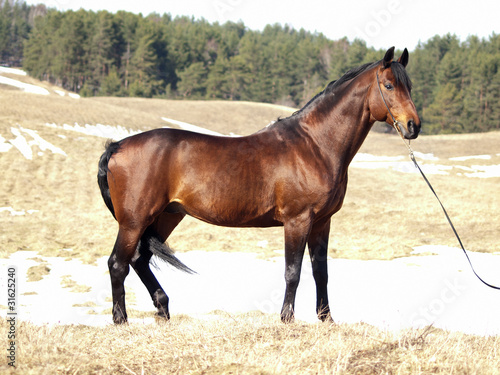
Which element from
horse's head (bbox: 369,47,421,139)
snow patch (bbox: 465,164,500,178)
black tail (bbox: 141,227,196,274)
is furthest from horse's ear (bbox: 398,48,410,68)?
snow patch (bbox: 465,164,500,178)

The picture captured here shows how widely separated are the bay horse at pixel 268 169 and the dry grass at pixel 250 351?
842 millimetres

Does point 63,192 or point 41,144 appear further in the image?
point 41,144

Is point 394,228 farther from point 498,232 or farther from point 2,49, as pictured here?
point 2,49

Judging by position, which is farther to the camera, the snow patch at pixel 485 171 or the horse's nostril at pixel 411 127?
the snow patch at pixel 485 171

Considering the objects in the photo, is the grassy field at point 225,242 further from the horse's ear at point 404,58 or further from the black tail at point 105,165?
the horse's ear at point 404,58

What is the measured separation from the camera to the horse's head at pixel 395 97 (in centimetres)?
514

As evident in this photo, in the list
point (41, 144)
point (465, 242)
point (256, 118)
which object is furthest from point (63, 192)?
point (256, 118)

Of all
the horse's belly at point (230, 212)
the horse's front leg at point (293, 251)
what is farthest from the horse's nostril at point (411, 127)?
the horse's belly at point (230, 212)

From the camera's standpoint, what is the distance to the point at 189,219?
48.1 feet

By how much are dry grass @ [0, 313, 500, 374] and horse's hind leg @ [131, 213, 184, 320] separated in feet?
3.00

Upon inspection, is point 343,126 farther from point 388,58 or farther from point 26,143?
point 26,143

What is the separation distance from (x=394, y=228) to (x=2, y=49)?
95774mm

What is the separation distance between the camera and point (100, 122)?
27547mm

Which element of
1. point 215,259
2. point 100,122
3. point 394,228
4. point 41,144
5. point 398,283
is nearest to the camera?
point 398,283
